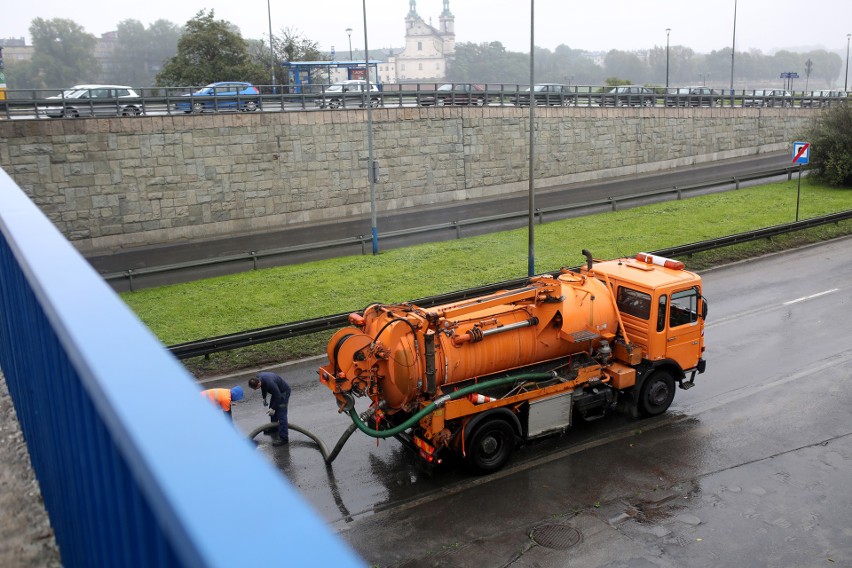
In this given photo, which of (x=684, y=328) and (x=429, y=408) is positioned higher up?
(x=684, y=328)

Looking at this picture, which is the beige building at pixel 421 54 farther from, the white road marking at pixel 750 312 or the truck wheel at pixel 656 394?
the truck wheel at pixel 656 394

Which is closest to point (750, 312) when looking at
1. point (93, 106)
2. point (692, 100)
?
point (93, 106)

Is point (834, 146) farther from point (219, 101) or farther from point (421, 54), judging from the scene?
point (421, 54)

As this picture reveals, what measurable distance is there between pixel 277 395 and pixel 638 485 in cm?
590

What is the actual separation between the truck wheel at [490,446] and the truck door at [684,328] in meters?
3.56

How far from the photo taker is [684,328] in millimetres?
13844

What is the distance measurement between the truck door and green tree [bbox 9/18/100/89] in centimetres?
8862

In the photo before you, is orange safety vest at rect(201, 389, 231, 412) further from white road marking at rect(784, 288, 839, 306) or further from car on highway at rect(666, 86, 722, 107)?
car on highway at rect(666, 86, 722, 107)

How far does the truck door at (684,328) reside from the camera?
13.7 metres

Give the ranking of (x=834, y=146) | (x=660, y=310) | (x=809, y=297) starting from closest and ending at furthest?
1. (x=660, y=310)
2. (x=809, y=297)
3. (x=834, y=146)

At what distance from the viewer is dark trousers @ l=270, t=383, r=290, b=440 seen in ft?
42.1

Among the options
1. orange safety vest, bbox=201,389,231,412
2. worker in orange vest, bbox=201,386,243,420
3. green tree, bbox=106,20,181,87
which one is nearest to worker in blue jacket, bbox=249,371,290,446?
worker in orange vest, bbox=201,386,243,420

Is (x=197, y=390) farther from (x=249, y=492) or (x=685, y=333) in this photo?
(x=685, y=333)

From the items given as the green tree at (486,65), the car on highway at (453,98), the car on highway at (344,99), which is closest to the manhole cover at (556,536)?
the car on highway at (344,99)
